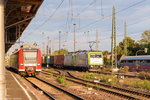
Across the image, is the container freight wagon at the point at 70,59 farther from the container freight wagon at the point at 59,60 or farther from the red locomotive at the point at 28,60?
the red locomotive at the point at 28,60

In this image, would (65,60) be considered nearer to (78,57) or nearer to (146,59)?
(78,57)

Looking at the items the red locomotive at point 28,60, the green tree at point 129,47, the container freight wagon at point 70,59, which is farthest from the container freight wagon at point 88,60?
the green tree at point 129,47

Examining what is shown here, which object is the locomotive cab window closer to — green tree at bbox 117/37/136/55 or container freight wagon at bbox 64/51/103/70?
container freight wagon at bbox 64/51/103/70

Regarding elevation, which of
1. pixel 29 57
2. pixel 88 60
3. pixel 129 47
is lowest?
pixel 88 60

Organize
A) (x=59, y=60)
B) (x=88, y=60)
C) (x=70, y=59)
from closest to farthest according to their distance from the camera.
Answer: (x=88, y=60) → (x=70, y=59) → (x=59, y=60)

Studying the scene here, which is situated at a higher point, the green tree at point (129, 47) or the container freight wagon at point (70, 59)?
the green tree at point (129, 47)

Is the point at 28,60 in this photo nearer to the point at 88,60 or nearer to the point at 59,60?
the point at 88,60

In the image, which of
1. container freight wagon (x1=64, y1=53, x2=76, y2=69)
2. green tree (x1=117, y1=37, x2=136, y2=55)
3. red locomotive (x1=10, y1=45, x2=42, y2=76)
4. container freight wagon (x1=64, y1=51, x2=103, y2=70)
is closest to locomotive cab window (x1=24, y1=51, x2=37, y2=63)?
red locomotive (x1=10, y1=45, x2=42, y2=76)

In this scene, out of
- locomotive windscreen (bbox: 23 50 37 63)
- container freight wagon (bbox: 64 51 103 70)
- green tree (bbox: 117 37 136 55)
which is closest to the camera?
locomotive windscreen (bbox: 23 50 37 63)

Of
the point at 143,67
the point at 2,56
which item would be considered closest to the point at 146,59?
the point at 143,67

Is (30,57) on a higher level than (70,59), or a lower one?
higher

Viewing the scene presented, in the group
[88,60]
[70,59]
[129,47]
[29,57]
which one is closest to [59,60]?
[70,59]

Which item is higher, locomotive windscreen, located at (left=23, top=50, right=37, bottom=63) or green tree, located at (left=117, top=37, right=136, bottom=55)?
green tree, located at (left=117, top=37, right=136, bottom=55)

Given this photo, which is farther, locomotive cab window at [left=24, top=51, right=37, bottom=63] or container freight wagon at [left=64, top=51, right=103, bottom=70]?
container freight wagon at [left=64, top=51, right=103, bottom=70]
